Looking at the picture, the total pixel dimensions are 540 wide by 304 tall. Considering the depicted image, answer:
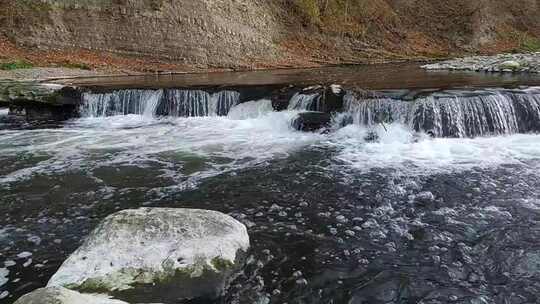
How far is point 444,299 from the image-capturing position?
4.04 meters

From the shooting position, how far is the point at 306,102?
11.5 meters

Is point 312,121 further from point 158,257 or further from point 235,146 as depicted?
point 158,257

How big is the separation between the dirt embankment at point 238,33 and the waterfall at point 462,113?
1161 cm

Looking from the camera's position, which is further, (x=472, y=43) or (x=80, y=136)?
(x=472, y=43)

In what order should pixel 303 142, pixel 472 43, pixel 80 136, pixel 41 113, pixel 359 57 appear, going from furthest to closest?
pixel 472 43
pixel 359 57
pixel 41 113
pixel 80 136
pixel 303 142

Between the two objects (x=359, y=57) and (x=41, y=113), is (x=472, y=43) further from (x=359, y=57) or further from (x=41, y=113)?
(x=41, y=113)

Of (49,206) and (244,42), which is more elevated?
(244,42)

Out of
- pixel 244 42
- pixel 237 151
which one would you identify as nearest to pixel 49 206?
pixel 237 151

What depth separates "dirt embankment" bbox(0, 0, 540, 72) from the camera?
64.8ft

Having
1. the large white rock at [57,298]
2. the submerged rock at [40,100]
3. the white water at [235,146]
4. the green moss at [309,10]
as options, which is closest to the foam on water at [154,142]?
the white water at [235,146]

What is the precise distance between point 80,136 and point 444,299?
29.8ft

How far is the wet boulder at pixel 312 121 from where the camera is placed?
1078 centimetres

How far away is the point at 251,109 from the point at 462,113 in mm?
4959

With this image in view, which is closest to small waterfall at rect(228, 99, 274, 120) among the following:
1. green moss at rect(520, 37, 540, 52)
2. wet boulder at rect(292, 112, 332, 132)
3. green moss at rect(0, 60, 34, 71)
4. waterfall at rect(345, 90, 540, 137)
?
wet boulder at rect(292, 112, 332, 132)
